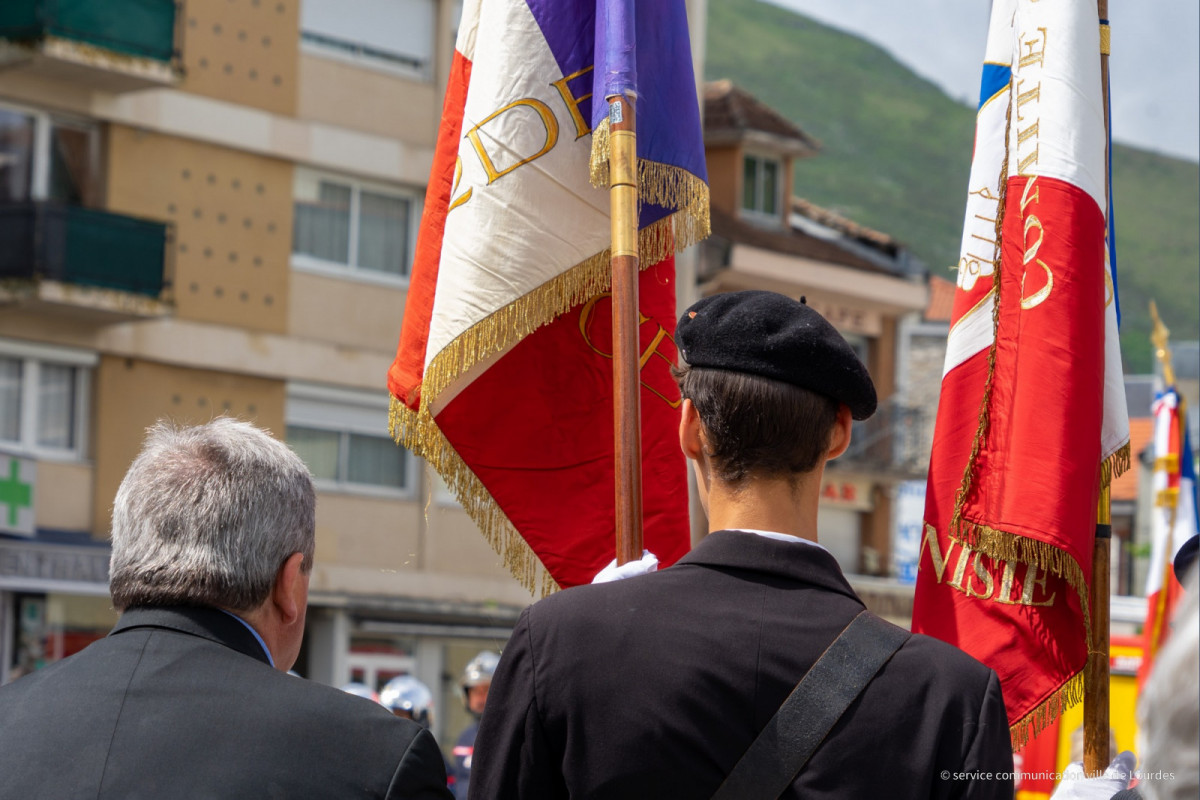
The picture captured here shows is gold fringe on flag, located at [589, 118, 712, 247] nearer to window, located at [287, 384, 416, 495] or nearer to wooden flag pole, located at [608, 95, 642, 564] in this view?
wooden flag pole, located at [608, 95, 642, 564]

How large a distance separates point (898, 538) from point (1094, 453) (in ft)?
92.0

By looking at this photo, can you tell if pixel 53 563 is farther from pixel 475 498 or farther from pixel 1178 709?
pixel 1178 709

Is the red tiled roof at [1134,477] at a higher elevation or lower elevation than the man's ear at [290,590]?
higher

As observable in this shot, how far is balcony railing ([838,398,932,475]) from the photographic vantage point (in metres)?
30.5

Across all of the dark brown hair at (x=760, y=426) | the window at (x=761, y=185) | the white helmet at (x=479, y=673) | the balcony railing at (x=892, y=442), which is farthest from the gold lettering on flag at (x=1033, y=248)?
the balcony railing at (x=892, y=442)

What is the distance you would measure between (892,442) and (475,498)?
27.5 metres

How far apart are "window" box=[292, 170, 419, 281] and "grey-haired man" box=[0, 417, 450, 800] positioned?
64.5 feet

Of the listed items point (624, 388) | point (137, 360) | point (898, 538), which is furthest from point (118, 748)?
point (898, 538)

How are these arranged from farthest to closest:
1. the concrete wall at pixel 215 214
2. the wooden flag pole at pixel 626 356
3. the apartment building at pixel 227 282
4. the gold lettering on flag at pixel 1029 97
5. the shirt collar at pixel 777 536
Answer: the concrete wall at pixel 215 214, the apartment building at pixel 227 282, the gold lettering on flag at pixel 1029 97, the wooden flag pole at pixel 626 356, the shirt collar at pixel 777 536

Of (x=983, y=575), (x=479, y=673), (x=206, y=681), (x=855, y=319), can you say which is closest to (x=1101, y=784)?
(x=983, y=575)

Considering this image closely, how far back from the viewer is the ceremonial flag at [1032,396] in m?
3.90

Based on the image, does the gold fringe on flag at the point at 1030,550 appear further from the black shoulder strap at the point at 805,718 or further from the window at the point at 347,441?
the window at the point at 347,441

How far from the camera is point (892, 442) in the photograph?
31281 millimetres

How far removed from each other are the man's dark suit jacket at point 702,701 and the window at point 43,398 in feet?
59.9
